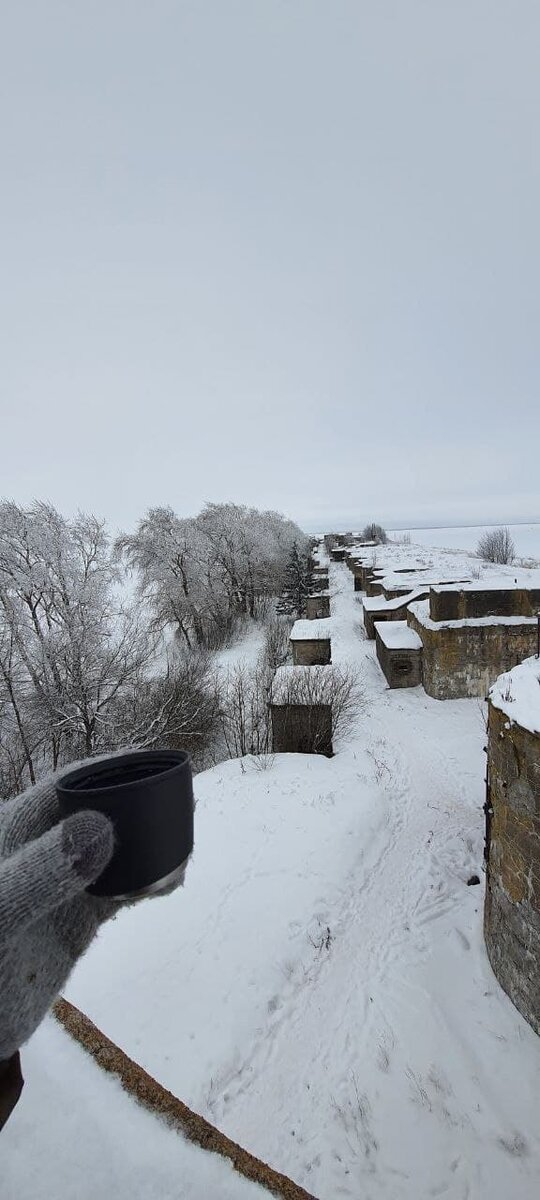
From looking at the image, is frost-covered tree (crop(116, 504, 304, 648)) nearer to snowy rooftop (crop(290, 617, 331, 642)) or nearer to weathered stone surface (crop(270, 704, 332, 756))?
snowy rooftop (crop(290, 617, 331, 642))

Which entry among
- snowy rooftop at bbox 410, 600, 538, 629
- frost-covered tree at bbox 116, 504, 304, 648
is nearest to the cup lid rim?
snowy rooftop at bbox 410, 600, 538, 629

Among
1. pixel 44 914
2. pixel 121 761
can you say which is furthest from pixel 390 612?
pixel 44 914

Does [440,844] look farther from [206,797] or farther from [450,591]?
[450,591]

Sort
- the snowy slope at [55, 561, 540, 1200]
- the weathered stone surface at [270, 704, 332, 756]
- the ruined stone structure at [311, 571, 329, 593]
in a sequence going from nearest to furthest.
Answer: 1. the snowy slope at [55, 561, 540, 1200]
2. the weathered stone surface at [270, 704, 332, 756]
3. the ruined stone structure at [311, 571, 329, 593]

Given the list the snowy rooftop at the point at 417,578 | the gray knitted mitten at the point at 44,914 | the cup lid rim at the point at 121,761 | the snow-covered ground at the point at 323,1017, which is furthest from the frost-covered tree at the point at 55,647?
the gray knitted mitten at the point at 44,914

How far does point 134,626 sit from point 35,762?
566cm

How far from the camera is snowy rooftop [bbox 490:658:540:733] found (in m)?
4.45

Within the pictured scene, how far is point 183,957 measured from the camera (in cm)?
572

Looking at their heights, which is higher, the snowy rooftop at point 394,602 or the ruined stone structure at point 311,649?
the snowy rooftop at point 394,602

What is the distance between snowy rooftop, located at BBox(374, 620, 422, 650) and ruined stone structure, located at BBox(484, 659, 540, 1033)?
30.8ft

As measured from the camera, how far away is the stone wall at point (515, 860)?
446 cm

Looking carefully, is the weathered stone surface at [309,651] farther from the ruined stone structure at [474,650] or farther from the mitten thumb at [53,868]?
the mitten thumb at [53,868]

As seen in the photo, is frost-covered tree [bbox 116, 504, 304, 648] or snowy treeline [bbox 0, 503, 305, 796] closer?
snowy treeline [bbox 0, 503, 305, 796]

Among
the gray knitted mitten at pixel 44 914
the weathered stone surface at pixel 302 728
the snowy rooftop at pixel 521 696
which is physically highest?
the gray knitted mitten at pixel 44 914
